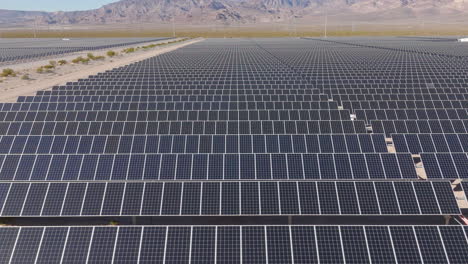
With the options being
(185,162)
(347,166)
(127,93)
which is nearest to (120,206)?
(185,162)

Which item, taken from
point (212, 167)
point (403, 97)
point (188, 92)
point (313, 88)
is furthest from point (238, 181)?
point (313, 88)

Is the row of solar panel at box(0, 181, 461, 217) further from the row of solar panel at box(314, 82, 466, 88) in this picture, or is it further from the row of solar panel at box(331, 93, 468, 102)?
the row of solar panel at box(314, 82, 466, 88)

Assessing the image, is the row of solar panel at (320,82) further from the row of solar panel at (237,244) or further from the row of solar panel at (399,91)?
the row of solar panel at (237,244)

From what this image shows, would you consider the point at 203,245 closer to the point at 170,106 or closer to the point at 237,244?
the point at 237,244

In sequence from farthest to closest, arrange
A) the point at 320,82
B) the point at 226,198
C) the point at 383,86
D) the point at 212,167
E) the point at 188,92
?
the point at 320,82 < the point at 383,86 < the point at 188,92 < the point at 212,167 < the point at 226,198

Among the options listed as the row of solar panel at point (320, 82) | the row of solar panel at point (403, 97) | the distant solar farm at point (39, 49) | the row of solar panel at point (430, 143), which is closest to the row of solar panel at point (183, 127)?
the row of solar panel at point (430, 143)
